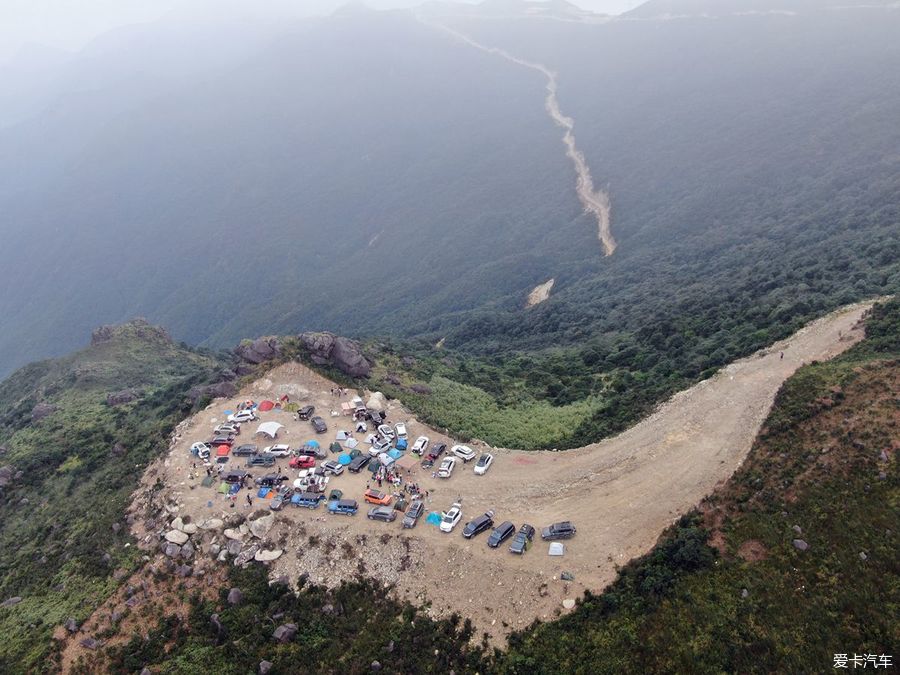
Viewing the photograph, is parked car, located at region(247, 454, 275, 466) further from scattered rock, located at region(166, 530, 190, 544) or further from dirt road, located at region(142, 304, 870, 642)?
scattered rock, located at region(166, 530, 190, 544)

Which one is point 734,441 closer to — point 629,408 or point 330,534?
point 629,408

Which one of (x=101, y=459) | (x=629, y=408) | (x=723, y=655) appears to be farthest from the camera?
(x=101, y=459)

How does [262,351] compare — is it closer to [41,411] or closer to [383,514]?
[383,514]

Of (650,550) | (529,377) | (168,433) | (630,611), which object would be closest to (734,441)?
(650,550)

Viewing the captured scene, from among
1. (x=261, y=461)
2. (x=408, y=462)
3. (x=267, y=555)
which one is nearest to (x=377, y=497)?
(x=408, y=462)

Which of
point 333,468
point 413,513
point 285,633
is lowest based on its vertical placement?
point 285,633

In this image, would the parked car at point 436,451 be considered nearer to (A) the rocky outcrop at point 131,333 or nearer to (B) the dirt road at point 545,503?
(B) the dirt road at point 545,503
